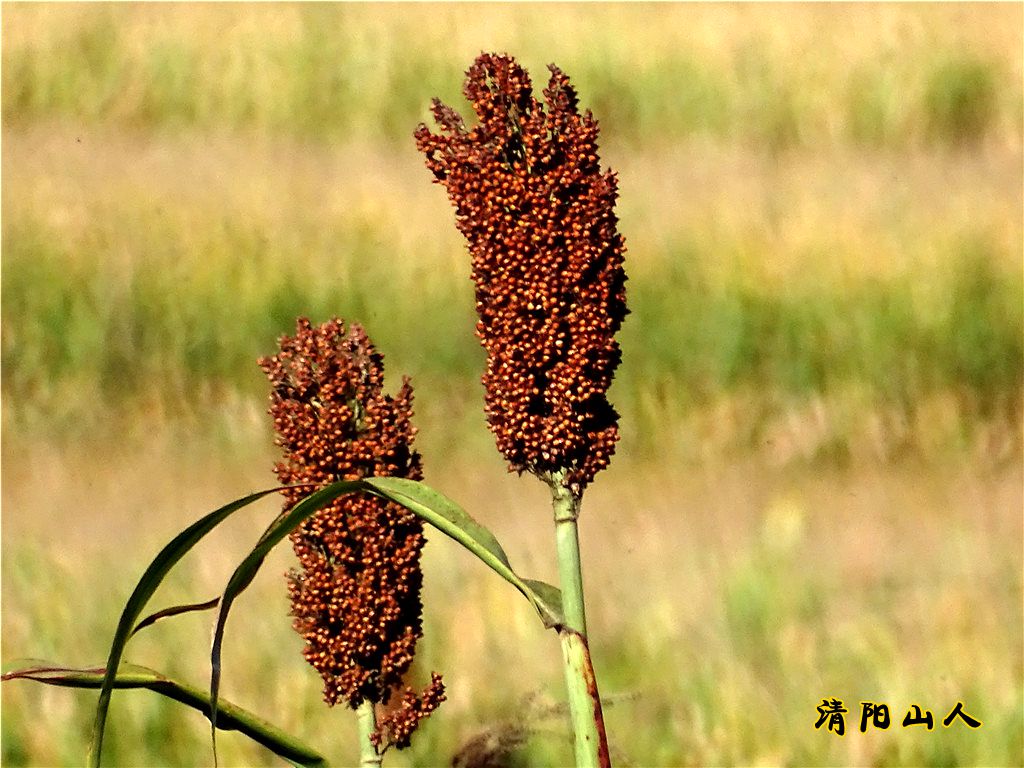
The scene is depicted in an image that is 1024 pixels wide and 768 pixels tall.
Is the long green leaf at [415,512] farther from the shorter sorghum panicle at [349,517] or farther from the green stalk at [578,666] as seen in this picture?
the shorter sorghum panicle at [349,517]

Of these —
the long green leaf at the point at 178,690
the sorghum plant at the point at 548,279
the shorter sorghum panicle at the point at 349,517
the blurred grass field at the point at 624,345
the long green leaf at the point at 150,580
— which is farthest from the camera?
the blurred grass field at the point at 624,345

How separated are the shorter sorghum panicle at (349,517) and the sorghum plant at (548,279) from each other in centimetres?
43

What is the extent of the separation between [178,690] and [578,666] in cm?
62

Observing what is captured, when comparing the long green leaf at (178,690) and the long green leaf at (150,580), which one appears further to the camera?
the long green leaf at (178,690)

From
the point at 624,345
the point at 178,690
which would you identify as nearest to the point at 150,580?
the point at 178,690

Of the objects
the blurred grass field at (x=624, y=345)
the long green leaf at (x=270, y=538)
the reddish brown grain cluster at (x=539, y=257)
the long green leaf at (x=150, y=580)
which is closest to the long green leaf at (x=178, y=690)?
the long green leaf at (x=150, y=580)

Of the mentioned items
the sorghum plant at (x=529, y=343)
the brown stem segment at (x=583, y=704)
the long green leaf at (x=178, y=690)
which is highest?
the sorghum plant at (x=529, y=343)

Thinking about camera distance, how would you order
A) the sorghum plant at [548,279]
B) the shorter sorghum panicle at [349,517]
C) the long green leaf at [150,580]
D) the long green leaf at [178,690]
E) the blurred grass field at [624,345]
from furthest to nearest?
the blurred grass field at [624,345]
the shorter sorghum panicle at [349,517]
the long green leaf at [178,690]
the sorghum plant at [548,279]
the long green leaf at [150,580]

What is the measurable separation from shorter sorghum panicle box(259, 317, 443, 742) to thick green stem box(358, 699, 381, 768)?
23mm

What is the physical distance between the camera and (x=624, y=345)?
7.99 m

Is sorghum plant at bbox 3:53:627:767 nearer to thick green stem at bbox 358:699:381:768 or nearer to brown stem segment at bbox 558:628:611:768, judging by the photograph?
brown stem segment at bbox 558:628:611:768

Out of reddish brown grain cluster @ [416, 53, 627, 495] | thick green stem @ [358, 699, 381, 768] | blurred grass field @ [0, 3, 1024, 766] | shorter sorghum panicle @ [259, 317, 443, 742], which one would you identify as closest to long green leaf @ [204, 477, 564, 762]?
reddish brown grain cluster @ [416, 53, 627, 495]

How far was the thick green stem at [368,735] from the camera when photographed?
9.32 ft

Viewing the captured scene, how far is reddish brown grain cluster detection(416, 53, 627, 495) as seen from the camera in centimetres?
232
